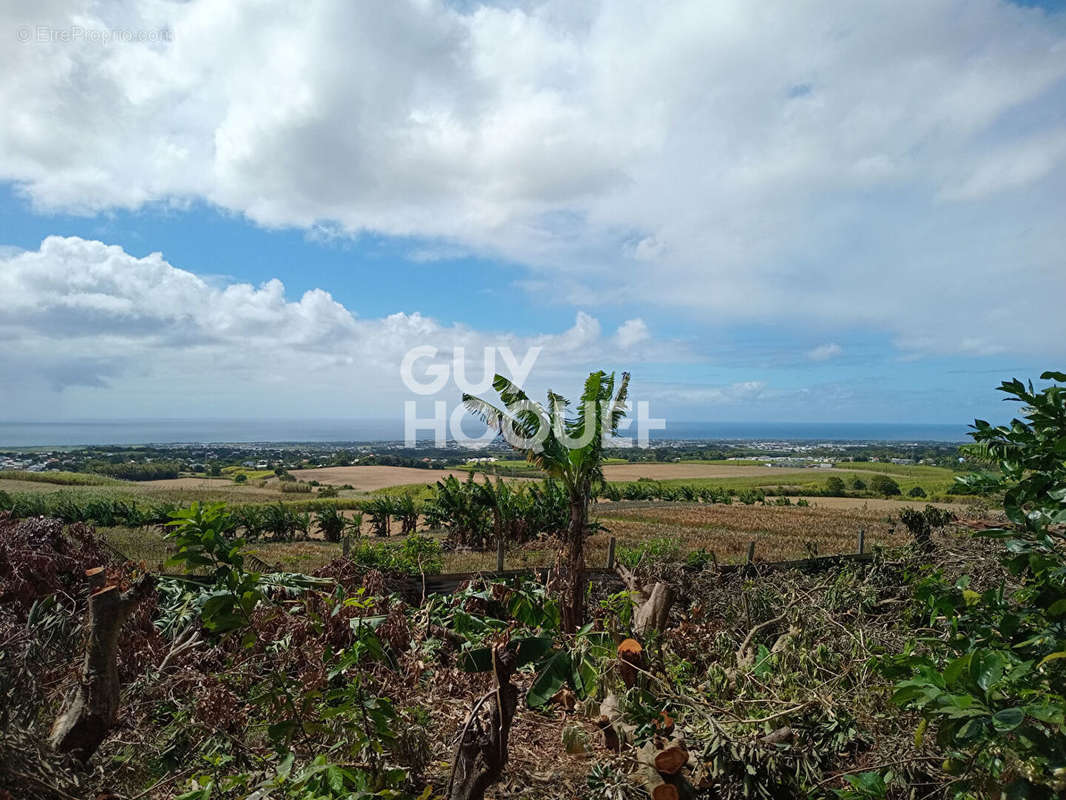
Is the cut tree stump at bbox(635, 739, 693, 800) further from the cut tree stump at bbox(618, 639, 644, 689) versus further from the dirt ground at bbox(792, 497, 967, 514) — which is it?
the dirt ground at bbox(792, 497, 967, 514)

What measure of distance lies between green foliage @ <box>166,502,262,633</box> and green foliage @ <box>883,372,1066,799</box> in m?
2.21

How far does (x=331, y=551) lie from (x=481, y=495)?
489 centimetres

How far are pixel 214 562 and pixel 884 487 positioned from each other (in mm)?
58504

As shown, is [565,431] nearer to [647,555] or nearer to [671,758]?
[647,555]

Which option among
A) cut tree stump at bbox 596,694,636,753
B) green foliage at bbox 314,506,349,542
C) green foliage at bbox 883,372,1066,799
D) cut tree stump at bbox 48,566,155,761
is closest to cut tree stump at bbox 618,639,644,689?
cut tree stump at bbox 596,694,636,753

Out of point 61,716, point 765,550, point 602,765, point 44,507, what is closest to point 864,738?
point 602,765

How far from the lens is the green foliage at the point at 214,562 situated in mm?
2432

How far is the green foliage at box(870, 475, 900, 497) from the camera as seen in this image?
50088 millimetres

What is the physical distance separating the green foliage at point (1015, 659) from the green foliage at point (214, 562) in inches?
87.1

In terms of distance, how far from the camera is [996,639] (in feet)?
7.35

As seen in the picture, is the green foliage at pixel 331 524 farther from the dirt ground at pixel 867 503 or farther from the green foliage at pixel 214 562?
the dirt ground at pixel 867 503

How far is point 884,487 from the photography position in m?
52.4

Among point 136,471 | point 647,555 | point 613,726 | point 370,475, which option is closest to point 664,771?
point 613,726

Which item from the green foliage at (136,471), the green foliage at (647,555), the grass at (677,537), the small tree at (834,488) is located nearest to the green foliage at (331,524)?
the grass at (677,537)
